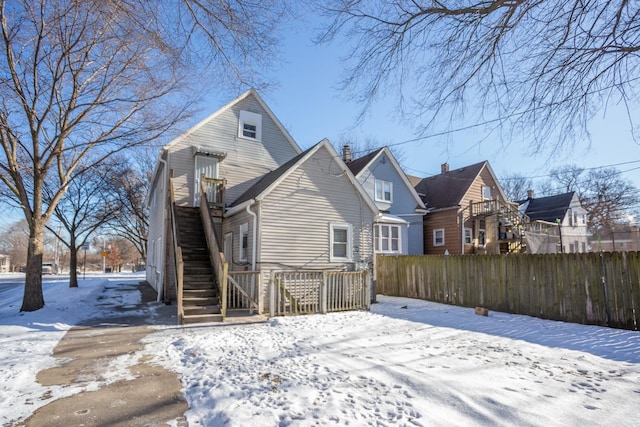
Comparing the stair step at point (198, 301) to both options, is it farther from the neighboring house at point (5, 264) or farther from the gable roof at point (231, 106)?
the neighboring house at point (5, 264)

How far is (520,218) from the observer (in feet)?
77.3

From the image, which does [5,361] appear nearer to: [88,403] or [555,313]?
[88,403]

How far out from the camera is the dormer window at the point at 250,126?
1523 centimetres

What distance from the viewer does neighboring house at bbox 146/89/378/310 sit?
11039 mm

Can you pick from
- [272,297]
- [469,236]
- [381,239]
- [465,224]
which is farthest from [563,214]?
[272,297]

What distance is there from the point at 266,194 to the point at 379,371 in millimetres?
6888

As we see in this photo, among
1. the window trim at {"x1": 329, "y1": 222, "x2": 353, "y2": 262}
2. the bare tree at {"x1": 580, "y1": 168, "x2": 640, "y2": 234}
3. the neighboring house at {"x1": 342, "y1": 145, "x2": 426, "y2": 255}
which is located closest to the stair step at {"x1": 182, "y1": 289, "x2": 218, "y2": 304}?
the window trim at {"x1": 329, "y1": 222, "x2": 353, "y2": 262}

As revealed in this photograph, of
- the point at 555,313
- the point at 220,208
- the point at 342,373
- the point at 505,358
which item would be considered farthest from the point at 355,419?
the point at 220,208

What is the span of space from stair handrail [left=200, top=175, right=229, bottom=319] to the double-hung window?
35.2 feet

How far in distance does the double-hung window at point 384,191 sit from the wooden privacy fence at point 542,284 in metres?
7.45

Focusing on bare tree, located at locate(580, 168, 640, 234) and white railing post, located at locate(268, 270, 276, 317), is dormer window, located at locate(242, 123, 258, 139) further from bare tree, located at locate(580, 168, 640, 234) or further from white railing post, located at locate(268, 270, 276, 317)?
bare tree, located at locate(580, 168, 640, 234)

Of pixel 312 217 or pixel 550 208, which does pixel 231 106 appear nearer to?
pixel 312 217

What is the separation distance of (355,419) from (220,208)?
11245mm

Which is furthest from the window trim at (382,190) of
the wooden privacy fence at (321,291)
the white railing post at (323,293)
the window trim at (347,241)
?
the white railing post at (323,293)
